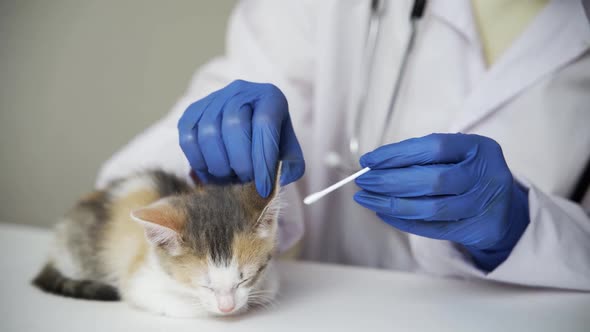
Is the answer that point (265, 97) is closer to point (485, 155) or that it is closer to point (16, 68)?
point (485, 155)

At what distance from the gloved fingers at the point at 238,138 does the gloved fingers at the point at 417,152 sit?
20cm

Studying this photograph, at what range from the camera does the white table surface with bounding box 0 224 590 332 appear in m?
0.75

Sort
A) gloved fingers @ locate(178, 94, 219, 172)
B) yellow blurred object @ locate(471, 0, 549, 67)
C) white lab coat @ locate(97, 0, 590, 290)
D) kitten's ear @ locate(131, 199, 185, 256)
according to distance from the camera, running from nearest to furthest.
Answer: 1. kitten's ear @ locate(131, 199, 185, 256)
2. gloved fingers @ locate(178, 94, 219, 172)
3. white lab coat @ locate(97, 0, 590, 290)
4. yellow blurred object @ locate(471, 0, 549, 67)

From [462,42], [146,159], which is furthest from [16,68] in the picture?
[462,42]

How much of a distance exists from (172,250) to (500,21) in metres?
0.88

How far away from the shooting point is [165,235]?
28.7 inches

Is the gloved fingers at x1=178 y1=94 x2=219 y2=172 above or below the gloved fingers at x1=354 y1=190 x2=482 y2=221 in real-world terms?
above

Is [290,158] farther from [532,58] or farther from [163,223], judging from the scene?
[532,58]

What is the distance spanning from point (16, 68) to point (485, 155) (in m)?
1.52

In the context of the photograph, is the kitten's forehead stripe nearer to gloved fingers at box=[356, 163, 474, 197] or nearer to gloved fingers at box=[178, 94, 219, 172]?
gloved fingers at box=[178, 94, 219, 172]

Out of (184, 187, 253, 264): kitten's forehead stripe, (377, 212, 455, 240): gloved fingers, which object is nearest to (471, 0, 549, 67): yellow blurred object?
(377, 212, 455, 240): gloved fingers

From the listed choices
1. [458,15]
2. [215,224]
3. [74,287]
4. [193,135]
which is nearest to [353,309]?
[215,224]

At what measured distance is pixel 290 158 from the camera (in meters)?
0.77

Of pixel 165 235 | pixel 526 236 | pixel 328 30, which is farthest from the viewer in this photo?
pixel 328 30
